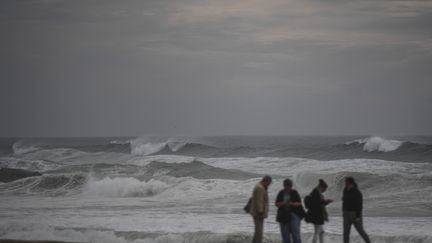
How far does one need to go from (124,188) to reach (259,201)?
732 inches

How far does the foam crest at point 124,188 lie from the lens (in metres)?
28.5

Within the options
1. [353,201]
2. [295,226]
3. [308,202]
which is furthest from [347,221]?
[295,226]

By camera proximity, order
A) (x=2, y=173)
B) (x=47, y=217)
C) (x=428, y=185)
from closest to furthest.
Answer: (x=47, y=217) → (x=428, y=185) → (x=2, y=173)

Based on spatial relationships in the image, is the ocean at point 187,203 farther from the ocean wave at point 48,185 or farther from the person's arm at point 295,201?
the person's arm at point 295,201

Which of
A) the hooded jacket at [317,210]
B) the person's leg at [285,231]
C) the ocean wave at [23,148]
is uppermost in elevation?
the ocean wave at [23,148]

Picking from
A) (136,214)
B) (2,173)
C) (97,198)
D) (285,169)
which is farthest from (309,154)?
(136,214)

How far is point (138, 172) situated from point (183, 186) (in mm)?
8974

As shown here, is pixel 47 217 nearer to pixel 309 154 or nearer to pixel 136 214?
pixel 136 214

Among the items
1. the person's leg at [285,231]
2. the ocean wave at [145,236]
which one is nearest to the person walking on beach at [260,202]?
the person's leg at [285,231]

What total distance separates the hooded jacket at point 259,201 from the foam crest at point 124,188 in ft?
57.4

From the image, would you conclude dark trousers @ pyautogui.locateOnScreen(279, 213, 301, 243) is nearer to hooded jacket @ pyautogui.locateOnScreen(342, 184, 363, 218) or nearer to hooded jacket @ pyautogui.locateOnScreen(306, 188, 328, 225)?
hooded jacket @ pyautogui.locateOnScreen(306, 188, 328, 225)

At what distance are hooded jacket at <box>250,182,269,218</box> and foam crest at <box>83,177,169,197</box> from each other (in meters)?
17.5

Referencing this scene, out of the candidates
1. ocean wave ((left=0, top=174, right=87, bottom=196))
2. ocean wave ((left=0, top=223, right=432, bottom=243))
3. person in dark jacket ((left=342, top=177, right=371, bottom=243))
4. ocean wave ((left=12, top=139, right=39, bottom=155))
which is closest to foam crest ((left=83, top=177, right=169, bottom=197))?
ocean wave ((left=0, top=174, right=87, bottom=196))

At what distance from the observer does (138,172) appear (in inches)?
1465
